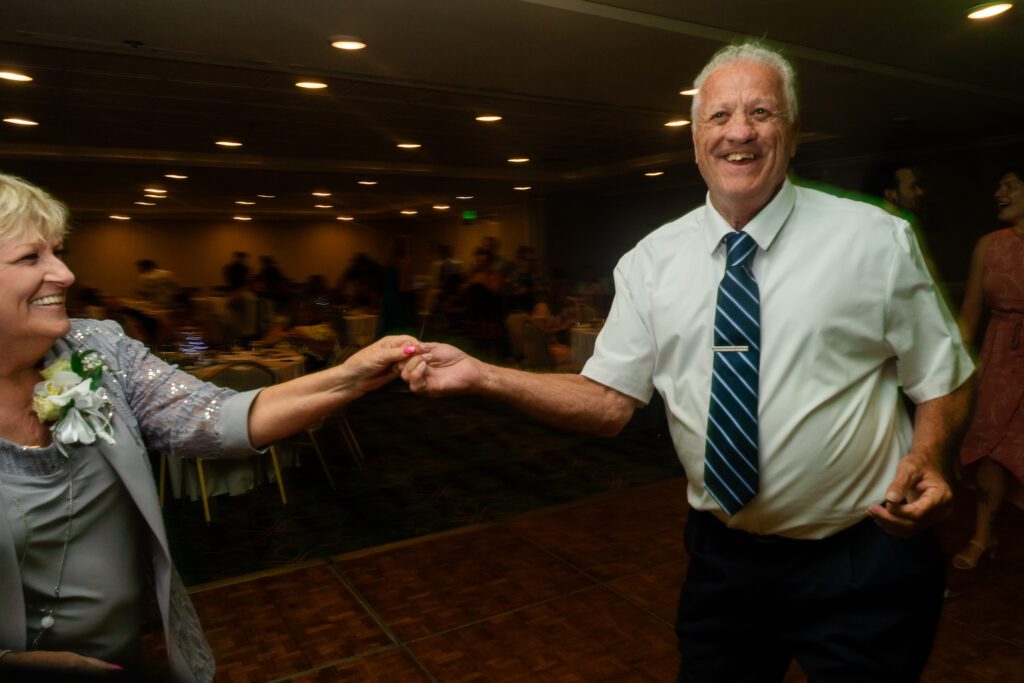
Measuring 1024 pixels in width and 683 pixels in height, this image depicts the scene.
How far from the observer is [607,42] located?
16.0 feet

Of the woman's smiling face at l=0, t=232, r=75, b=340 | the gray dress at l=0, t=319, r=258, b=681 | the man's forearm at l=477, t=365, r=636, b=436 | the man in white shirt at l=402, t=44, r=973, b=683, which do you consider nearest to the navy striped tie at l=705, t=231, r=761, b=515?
the man in white shirt at l=402, t=44, r=973, b=683

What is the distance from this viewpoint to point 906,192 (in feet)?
10.2

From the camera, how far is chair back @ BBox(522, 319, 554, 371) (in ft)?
23.4

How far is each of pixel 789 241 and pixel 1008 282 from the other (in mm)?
2458

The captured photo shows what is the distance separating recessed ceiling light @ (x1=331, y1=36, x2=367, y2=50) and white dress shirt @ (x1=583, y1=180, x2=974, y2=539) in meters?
3.84

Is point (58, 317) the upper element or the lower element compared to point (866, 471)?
upper

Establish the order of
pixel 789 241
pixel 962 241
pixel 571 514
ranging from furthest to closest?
pixel 962 241 → pixel 571 514 → pixel 789 241

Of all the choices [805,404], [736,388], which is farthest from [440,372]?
[805,404]

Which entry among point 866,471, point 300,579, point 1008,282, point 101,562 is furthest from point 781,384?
point 300,579

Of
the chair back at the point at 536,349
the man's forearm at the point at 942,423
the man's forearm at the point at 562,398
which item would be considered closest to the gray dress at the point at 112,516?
the man's forearm at the point at 562,398

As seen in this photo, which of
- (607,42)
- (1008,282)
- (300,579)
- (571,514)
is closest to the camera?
(1008,282)

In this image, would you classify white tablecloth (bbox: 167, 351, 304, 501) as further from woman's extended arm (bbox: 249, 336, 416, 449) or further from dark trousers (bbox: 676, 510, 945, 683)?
dark trousers (bbox: 676, 510, 945, 683)

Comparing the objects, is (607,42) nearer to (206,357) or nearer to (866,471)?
(206,357)

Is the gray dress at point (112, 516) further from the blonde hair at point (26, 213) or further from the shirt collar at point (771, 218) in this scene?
the shirt collar at point (771, 218)
